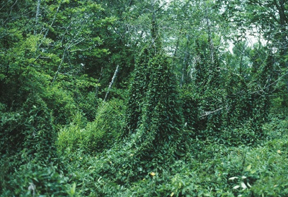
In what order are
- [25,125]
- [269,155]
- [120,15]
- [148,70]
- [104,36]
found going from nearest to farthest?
[25,125] < [269,155] < [148,70] < [104,36] < [120,15]

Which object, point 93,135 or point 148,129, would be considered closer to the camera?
point 148,129

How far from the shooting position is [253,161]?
15.1ft

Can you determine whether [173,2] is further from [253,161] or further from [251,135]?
[253,161]

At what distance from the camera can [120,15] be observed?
48.0 feet

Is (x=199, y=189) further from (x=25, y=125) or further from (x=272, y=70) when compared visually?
(x=272, y=70)

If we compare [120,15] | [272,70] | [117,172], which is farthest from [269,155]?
[120,15]

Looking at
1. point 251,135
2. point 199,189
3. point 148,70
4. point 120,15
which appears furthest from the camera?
point 120,15

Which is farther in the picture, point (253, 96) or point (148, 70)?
point (253, 96)

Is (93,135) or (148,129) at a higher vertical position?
(148,129)

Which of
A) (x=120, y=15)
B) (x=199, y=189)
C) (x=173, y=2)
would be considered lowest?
(x=199, y=189)

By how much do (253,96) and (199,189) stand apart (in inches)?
211

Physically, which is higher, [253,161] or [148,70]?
[148,70]

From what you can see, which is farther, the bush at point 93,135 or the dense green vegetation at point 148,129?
the bush at point 93,135

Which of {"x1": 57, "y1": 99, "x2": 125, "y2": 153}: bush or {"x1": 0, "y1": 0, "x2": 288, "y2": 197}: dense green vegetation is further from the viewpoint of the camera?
{"x1": 57, "y1": 99, "x2": 125, "y2": 153}: bush
